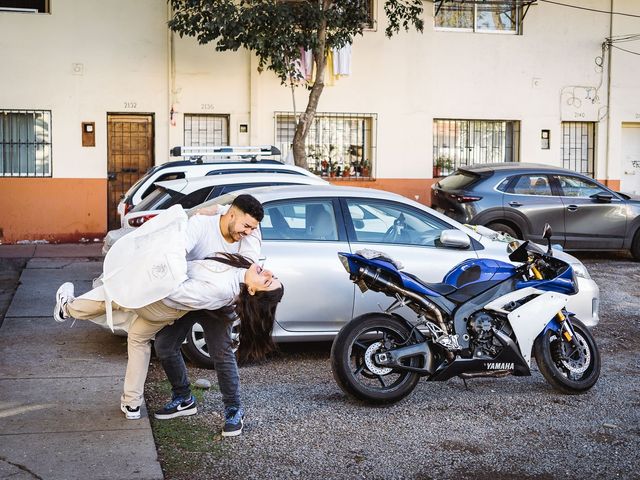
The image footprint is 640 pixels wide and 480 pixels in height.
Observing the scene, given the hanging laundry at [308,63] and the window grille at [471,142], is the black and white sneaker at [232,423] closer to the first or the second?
the hanging laundry at [308,63]

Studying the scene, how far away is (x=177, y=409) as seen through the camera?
6418mm

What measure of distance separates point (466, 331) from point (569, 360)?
952 mm

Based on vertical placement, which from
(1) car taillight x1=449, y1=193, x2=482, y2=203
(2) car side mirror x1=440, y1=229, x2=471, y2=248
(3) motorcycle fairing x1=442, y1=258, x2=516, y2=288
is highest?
(1) car taillight x1=449, y1=193, x2=482, y2=203

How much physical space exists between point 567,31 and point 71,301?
14.9m

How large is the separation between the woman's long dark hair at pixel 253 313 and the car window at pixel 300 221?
223 cm

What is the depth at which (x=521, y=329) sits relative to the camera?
22.8 ft

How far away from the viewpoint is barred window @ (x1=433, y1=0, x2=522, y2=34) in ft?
59.5

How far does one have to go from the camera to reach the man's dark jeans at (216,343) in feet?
19.5

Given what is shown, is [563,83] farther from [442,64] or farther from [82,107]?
[82,107]

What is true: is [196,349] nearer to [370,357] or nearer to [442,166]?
[370,357]

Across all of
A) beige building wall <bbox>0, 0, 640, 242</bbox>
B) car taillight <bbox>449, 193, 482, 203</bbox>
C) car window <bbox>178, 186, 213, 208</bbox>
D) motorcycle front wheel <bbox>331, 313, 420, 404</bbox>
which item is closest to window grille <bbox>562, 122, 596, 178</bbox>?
beige building wall <bbox>0, 0, 640, 242</bbox>

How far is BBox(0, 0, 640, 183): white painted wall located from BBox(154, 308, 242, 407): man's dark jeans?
1121 centimetres

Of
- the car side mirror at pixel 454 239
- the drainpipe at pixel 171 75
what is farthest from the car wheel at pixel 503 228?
the car side mirror at pixel 454 239

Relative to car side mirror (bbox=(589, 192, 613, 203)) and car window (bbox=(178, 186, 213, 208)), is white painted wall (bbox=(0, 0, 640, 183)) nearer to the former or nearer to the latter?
car side mirror (bbox=(589, 192, 613, 203))
